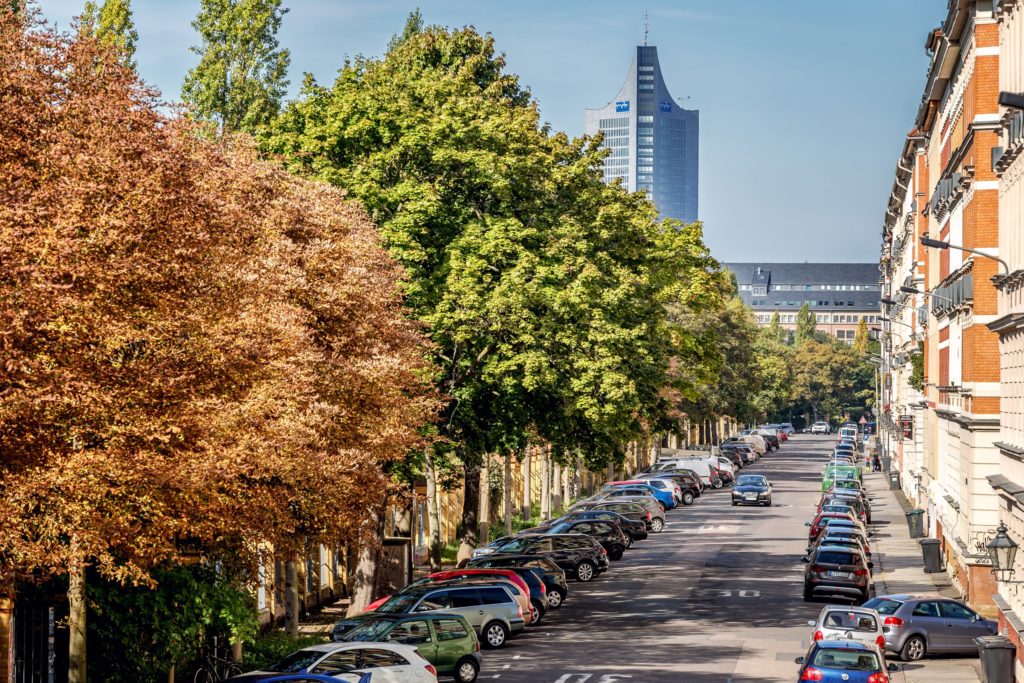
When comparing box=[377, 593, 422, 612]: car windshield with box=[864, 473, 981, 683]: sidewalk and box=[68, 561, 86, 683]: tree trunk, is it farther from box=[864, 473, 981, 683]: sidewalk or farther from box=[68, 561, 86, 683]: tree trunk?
box=[68, 561, 86, 683]: tree trunk

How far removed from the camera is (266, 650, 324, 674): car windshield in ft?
80.9

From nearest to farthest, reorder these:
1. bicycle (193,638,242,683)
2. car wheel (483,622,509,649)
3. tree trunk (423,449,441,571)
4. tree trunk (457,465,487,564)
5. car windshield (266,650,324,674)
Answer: car windshield (266,650,324,674)
bicycle (193,638,242,683)
car wheel (483,622,509,649)
tree trunk (423,449,441,571)
tree trunk (457,465,487,564)

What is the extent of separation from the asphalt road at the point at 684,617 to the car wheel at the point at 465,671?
2.25 ft

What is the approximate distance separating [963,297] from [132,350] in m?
25.5

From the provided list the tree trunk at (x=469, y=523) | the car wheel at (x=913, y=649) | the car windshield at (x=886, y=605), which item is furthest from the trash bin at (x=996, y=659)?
the tree trunk at (x=469, y=523)

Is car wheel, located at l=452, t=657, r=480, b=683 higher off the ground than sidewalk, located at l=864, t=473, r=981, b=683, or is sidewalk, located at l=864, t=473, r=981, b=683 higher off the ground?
car wheel, located at l=452, t=657, r=480, b=683

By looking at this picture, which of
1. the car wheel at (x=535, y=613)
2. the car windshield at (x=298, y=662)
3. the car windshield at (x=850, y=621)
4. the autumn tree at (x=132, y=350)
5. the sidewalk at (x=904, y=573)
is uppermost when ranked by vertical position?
the autumn tree at (x=132, y=350)

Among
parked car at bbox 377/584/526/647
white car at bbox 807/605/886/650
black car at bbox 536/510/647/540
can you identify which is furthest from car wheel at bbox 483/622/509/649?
black car at bbox 536/510/647/540

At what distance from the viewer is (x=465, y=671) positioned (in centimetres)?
2892

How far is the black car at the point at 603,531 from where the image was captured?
5141 cm

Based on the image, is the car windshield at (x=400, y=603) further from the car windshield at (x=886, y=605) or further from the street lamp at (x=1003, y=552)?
the street lamp at (x=1003, y=552)

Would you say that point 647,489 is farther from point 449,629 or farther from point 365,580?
point 449,629

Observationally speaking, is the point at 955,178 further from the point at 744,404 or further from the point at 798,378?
the point at 798,378

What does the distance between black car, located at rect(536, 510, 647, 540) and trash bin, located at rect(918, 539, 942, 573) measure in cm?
1102
